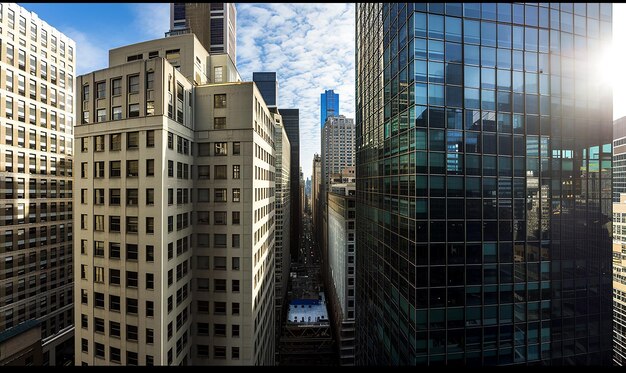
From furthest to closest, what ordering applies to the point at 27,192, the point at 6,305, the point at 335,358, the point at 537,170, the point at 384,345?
the point at 335,358 → the point at 27,192 → the point at 6,305 → the point at 384,345 → the point at 537,170

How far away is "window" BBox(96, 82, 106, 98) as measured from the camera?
29625 mm

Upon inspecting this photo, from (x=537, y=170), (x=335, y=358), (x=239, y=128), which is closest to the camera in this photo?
(x=537, y=170)

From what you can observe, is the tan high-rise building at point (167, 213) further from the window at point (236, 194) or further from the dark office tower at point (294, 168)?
the dark office tower at point (294, 168)

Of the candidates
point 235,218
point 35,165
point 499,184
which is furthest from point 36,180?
point 499,184

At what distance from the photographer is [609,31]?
27.3 meters

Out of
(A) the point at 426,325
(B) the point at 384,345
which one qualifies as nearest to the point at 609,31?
(A) the point at 426,325

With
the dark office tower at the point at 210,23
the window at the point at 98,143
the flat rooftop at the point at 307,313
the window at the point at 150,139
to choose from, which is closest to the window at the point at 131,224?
the window at the point at 150,139

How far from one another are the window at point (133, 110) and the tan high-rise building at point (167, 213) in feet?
0.34

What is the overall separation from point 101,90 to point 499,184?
3747cm

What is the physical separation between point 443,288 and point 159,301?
24.0m

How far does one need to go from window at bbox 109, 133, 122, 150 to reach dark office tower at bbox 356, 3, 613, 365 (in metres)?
25.6

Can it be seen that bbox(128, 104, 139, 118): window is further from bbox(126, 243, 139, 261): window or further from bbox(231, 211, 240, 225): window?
bbox(231, 211, 240, 225): window

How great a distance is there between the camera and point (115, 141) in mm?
28719

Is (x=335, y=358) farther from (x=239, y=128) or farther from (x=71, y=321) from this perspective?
(x=239, y=128)
